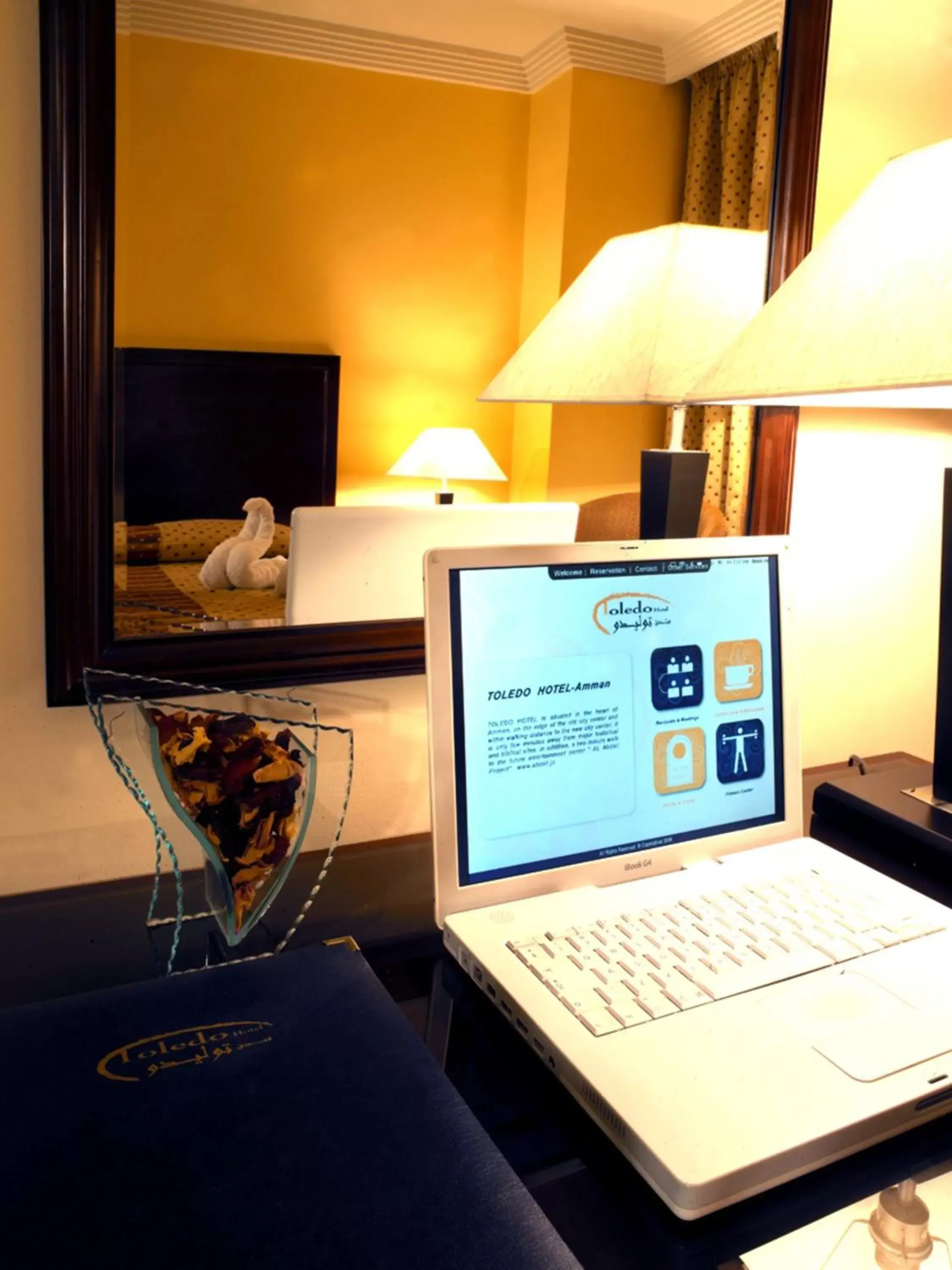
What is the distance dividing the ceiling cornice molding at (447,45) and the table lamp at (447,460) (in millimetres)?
358

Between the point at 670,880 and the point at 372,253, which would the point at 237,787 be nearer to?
the point at 670,880

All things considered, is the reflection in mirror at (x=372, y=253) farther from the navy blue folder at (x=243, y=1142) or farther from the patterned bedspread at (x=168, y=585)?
the navy blue folder at (x=243, y=1142)

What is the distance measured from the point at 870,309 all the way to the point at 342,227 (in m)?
0.52

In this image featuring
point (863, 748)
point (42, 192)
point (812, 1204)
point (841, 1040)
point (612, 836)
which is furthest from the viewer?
point (863, 748)

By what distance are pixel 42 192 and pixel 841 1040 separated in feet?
3.16

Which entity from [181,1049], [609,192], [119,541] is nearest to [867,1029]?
[181,1049]

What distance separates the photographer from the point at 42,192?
0.90 meters

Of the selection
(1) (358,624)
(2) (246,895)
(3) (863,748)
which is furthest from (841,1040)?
(3) (863,748)

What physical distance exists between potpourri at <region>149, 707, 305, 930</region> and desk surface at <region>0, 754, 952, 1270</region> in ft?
0.39

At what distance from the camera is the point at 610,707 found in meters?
1.03

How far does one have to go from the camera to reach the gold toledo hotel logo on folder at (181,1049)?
719 mm

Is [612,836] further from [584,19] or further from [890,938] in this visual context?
[584,19]

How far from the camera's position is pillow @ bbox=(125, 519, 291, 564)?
3.26 ft

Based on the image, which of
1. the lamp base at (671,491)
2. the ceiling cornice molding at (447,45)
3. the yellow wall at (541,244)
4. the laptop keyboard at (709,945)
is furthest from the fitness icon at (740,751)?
the ceiling cornice molding at (447,45)
